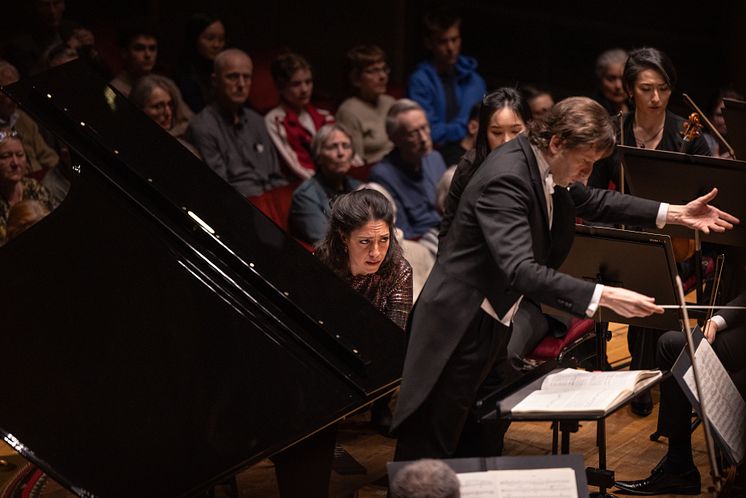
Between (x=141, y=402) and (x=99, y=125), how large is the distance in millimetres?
909

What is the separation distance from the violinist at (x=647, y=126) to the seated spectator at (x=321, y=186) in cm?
132

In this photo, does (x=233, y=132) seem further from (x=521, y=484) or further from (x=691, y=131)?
(x=521, y=484)

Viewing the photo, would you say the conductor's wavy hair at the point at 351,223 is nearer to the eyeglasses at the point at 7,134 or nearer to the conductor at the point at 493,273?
the conductor at the point at 493,273

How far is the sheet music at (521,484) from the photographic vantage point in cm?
226

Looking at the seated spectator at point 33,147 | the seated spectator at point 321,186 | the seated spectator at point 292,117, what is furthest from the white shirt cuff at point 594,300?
the seated spectator at point 292,117

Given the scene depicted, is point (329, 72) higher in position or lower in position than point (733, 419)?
higher

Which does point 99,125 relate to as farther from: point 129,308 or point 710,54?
point 710,54

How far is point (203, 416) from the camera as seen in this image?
96.0 inches

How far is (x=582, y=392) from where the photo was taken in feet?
7.81

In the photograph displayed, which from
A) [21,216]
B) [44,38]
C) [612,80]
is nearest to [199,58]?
[44,38]

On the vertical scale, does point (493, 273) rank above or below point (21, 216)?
below

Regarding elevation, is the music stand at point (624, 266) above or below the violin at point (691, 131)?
below

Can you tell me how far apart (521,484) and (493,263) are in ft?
1.72

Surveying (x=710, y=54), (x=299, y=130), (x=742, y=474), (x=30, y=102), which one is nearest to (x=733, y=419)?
(x=742, y=474)
